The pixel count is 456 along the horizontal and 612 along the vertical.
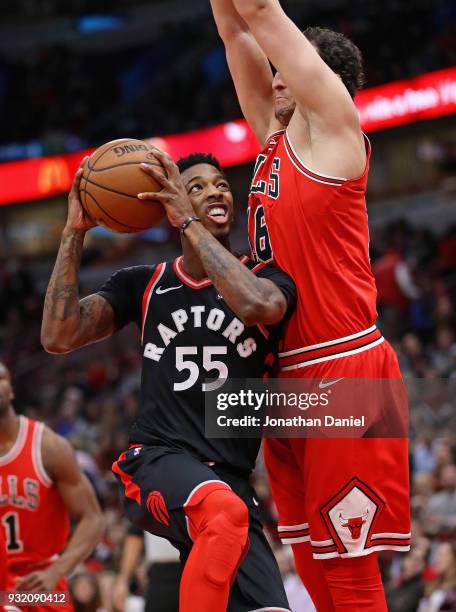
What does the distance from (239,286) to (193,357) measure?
419 mm

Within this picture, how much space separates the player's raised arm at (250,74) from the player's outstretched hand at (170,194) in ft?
2.84

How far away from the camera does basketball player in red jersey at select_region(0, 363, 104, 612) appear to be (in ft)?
17.4

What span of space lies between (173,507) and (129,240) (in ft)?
48.7

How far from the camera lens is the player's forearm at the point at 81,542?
5242 mm

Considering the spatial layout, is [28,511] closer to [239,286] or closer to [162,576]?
[162,576]

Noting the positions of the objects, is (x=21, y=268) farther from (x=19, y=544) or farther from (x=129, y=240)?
(x=19, y=544)

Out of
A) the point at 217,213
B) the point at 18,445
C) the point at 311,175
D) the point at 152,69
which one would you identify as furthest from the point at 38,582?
the point at 152,69

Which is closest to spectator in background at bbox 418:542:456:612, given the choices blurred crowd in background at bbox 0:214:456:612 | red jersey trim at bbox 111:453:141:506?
blurred crowd in background at bbox 0:214:456:612

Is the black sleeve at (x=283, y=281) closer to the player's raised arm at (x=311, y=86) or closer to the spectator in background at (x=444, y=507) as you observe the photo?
the player's raised arm at (x=311, y=86)

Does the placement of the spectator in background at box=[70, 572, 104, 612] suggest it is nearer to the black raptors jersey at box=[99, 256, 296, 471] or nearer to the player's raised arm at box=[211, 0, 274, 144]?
the black raptors jersey at box=[99, 256, 296, 471]

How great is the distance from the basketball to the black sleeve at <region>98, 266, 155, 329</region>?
313mm

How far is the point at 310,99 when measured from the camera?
147 inches

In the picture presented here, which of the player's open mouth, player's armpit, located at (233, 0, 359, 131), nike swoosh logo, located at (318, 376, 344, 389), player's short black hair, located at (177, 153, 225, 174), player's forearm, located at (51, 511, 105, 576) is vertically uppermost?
player's armpit, located at (233, 0, 359, 131)

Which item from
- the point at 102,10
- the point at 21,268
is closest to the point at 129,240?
the point at 21,268
